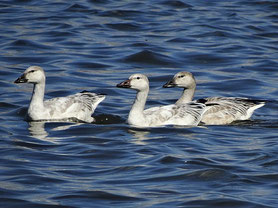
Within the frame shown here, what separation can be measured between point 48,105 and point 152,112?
203 cm

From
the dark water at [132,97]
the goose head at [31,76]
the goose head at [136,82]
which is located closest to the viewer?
the dark water at [132,97]

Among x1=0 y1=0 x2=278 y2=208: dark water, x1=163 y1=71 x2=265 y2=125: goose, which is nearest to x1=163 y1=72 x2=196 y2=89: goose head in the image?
x1=163 y1=71 x2=265 y2=125: goose

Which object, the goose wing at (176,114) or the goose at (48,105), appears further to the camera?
the goose at (48,105)

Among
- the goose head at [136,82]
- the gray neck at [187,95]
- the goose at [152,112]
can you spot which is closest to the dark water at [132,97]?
the goose at [152,112]

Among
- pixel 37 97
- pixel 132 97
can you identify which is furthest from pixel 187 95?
pixel 37 97

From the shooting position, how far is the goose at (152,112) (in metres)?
13.9

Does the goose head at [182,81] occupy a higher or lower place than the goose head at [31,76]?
lower

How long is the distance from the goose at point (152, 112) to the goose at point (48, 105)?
4.00 ft

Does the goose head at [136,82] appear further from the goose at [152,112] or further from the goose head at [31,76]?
the goose head at [31,76]

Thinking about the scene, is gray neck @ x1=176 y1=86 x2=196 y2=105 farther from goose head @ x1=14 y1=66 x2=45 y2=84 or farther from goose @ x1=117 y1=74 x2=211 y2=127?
goose head @ x1=14 y1=66 x2=45 y2=84

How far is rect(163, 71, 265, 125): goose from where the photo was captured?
596 inches

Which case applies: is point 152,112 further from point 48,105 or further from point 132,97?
point 132,97

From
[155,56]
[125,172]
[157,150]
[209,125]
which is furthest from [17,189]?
[155,56]

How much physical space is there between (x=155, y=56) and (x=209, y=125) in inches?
236
